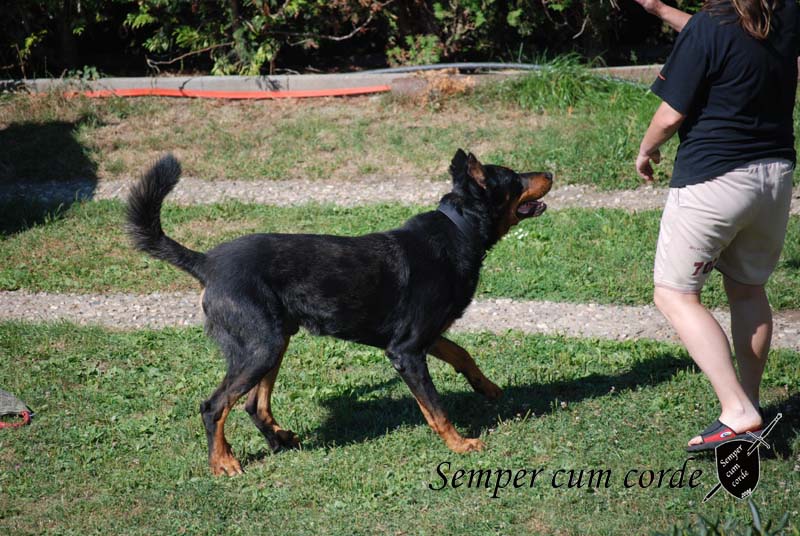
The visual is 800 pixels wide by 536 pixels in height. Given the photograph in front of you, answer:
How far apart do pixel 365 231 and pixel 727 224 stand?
4.65 m

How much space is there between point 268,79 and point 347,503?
8.58 metres

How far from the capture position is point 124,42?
13.8 meters

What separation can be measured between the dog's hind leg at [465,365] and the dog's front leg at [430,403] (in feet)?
1.40

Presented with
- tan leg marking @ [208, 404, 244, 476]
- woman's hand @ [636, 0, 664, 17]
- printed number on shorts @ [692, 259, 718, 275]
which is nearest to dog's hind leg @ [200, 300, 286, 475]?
tan leg marking @ [208, 404, 244, 476]

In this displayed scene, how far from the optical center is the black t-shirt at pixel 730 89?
4.11 meters

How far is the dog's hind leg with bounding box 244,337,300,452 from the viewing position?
5.20 metres

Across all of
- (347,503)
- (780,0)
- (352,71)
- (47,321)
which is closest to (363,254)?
(347,503)

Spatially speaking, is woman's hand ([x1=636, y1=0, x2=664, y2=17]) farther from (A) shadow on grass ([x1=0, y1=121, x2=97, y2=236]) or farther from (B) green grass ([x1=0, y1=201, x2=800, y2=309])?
(A) shadow on grass ([x1=0, y1=121, x2=97, y2=236])

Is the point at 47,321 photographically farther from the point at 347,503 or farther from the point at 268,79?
the point at 268,79

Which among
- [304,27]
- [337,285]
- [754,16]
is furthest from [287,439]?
[304,27]

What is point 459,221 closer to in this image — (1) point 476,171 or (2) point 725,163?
(1) point 476,171

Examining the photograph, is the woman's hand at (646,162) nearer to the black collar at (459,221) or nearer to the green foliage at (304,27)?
the black collar at (459,221)

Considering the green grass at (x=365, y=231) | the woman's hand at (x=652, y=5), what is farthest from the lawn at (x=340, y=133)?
the woman's hand at (x=652, y=5)

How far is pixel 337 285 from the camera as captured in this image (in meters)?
4.98
